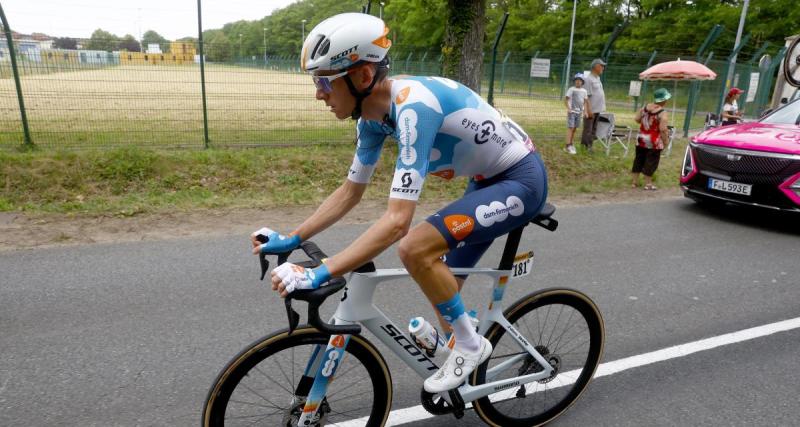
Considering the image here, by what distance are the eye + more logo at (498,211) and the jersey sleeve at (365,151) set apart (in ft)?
1.78

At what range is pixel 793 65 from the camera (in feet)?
30.3

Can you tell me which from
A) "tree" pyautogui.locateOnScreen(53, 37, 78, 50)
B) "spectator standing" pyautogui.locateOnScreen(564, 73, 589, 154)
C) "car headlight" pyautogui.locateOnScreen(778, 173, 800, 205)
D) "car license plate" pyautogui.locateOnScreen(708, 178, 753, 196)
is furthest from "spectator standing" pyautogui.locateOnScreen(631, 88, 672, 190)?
"tree" pyautogui.locateOnScreen(53, 37, 78, 50)

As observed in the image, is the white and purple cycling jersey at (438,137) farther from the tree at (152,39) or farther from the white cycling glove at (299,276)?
the tree at (152,39)

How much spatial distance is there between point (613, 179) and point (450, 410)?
8.26 metres

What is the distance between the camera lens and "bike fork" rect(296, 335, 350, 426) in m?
2.18

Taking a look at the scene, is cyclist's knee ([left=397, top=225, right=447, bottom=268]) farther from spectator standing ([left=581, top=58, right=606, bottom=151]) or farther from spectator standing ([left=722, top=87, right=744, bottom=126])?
spectator standing ([left=722, top=87, right=744, bottom=126])

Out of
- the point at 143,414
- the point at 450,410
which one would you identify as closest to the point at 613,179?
the point at 450,410

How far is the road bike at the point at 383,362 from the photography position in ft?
6.90

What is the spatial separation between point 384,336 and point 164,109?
875cm

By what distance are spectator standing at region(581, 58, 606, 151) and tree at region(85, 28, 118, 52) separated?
352 inches

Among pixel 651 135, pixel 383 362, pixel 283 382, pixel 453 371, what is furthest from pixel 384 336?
pixel 651 135

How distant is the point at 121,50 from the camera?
29.2 ft

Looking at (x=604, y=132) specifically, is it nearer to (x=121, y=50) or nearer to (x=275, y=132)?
(x=275, y=132)

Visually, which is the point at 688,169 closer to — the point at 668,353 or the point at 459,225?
the point at 668,353
